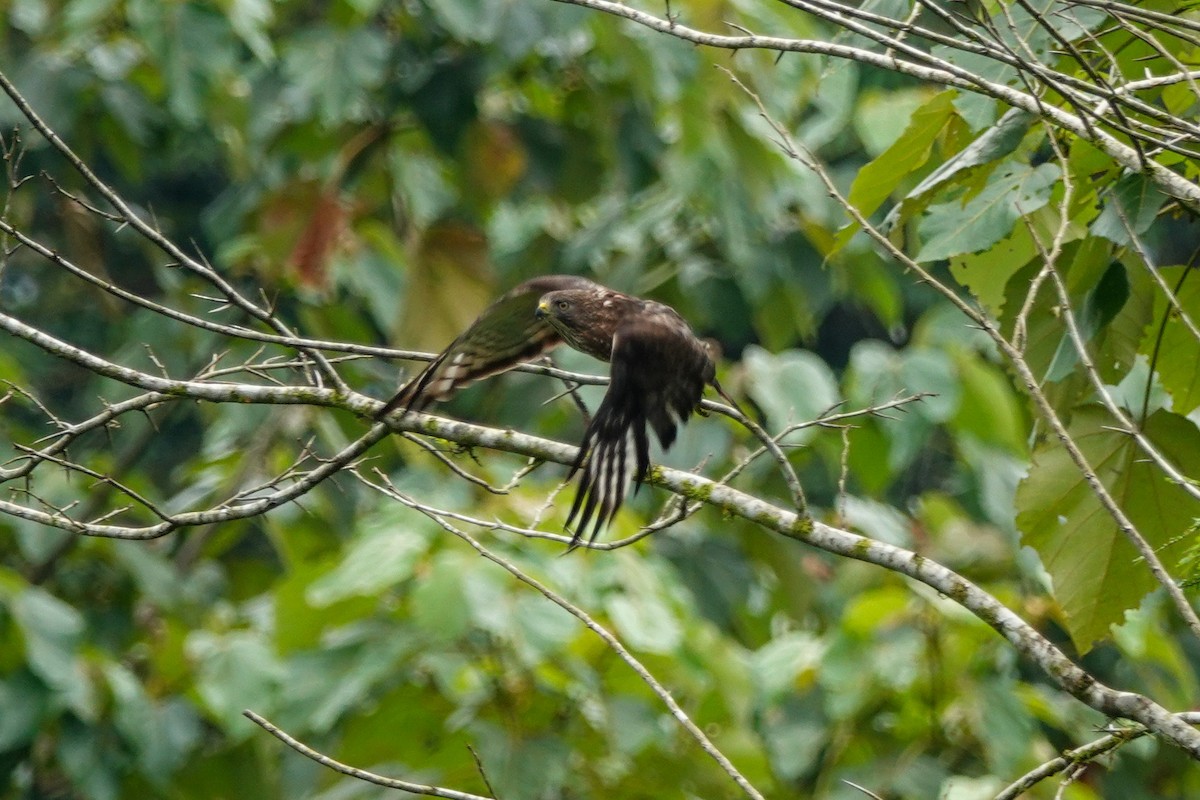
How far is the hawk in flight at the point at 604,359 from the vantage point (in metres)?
2.73

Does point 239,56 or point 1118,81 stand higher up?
point 1118,81

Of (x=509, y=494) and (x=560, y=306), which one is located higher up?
(x=560, y=306)

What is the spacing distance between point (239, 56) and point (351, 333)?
74.8 inches

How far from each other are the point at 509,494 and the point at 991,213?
173 centimetres

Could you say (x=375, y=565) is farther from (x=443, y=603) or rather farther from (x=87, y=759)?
(x=87, y=759)

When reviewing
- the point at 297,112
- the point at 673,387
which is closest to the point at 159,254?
the point at 297,112

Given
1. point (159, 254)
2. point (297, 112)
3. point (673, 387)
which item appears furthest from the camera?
point (159, 254)

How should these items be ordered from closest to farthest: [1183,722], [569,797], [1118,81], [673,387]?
[1183,722] < [1118,81] < [673,387] < [569,797]

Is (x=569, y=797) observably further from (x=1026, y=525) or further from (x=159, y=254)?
(x=159, y=254)

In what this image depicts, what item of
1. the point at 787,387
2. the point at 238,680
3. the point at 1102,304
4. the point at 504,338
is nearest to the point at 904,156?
the point at 1102,304

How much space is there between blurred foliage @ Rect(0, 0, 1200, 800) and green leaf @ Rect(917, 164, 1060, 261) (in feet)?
1.41

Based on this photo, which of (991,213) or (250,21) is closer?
(991,213)

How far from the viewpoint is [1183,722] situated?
6.48 ft

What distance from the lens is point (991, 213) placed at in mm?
2537
